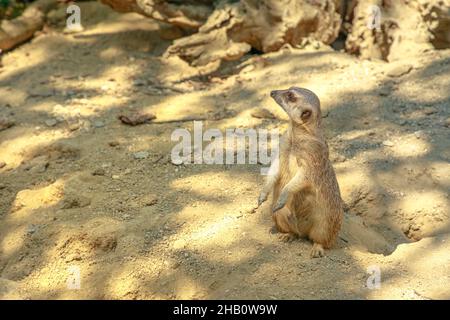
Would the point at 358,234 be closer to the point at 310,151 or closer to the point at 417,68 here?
the point at 310,151

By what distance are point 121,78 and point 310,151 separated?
3233 millimetres

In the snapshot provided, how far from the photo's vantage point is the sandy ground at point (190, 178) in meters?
3.30

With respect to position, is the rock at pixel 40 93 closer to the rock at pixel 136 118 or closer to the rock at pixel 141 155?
the rock at pixel 136 118

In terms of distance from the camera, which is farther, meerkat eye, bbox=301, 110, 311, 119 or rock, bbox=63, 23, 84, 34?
rock, bbox=63, 23, 84, 34

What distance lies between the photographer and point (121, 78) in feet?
20.2

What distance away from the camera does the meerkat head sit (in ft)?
11.1

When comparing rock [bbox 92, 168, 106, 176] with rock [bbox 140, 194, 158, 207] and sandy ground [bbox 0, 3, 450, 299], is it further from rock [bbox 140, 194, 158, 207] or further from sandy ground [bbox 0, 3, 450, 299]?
rock [bbox 140, 194, 158, 207]

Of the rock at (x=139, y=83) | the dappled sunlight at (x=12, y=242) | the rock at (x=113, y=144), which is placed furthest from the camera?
the rock at (x=139, y=83)

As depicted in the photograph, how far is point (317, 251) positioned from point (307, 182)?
39 cm

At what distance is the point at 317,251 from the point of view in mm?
3410

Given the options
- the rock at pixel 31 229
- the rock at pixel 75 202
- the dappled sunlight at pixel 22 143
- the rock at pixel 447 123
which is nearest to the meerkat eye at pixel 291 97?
the rock at pixel 75 202

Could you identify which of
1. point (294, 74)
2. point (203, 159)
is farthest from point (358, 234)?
point (294, 74)

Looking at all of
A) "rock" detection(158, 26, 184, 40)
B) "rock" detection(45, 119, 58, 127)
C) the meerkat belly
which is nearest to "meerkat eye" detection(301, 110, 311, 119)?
the meerkat belly

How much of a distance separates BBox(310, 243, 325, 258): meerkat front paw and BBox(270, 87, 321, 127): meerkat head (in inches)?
26.7
